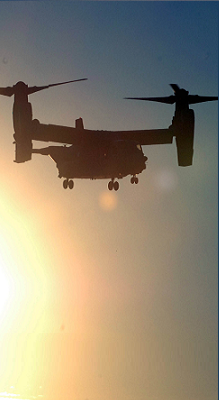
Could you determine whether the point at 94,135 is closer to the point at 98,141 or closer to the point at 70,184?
the point at 98,141

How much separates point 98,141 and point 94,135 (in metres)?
0.57

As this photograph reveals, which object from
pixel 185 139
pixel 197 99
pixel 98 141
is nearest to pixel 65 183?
pixel 98 141

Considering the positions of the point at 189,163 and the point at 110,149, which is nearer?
the point at 189,163

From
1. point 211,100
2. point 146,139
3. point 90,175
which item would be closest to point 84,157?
point 90,175

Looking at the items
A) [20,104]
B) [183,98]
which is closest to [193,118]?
[183,98]

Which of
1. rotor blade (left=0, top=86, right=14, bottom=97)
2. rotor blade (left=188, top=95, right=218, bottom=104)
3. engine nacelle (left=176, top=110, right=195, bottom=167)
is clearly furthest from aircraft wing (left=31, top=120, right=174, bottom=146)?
rotor blade (left=0, top=86, right=14, bottom=97)

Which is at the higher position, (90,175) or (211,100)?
(211,100)

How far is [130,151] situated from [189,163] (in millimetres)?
5526

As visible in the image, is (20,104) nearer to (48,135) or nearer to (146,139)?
(48,135)

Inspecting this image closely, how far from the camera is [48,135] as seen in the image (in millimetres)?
51531

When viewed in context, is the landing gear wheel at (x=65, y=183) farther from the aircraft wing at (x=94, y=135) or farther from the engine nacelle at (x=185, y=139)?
the engine nacelle at (x=185, y=139)

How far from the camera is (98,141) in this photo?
180 feet

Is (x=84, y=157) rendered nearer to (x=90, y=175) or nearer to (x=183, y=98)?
(x=90, y=175)

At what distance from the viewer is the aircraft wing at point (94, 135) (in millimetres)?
51509
